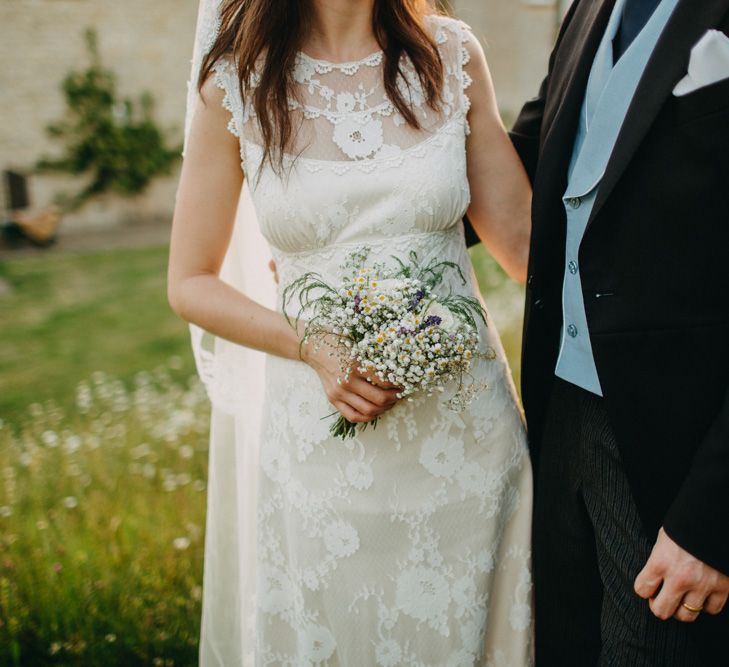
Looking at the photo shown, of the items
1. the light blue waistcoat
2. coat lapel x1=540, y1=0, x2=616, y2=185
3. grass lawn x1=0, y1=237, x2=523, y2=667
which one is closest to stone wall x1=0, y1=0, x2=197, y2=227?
grass lawn x1=0, y1=237, x2=523, y2=667

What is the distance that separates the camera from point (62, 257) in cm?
1365

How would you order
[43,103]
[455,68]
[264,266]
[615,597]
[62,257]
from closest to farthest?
[615,597] → [455,68] → [264,266] → [62,257] → [43,103]

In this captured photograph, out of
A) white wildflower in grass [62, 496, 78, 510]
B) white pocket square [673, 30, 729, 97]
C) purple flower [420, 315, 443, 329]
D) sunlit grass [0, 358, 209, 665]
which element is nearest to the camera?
white pocket square [673, 30, 729, 97]

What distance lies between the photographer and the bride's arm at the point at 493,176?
7.57 ft

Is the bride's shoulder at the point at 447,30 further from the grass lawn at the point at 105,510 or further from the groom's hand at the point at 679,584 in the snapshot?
the grass lawn at the point at 105,510

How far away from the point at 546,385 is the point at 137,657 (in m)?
2.05

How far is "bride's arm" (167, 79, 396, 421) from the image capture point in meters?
2.15

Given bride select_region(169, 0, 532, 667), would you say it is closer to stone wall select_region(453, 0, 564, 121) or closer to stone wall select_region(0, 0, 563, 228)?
stone wall select_region(0, 0, 563, 228)

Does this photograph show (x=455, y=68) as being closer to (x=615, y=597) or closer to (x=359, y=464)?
(x=359, y=464)

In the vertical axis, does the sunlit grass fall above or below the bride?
below

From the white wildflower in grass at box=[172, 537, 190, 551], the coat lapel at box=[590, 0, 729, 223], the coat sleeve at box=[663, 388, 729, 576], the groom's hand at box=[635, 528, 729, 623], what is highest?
the coat lapel at box=[590, 0, 729, 223]

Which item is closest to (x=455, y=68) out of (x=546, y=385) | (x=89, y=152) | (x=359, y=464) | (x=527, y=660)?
(x=546, y=385)

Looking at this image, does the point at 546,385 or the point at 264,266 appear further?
the point at 264,266

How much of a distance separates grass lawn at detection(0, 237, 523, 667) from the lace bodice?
1.88 m
